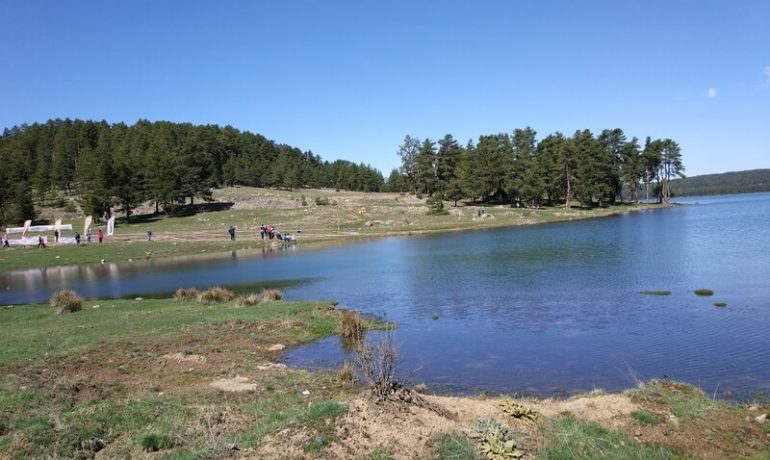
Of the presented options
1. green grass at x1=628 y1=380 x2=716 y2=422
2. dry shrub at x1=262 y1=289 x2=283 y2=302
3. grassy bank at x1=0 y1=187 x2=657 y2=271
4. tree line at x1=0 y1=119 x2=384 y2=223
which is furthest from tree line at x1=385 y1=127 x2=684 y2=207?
green grass at x1=628 y1=380 x2=716 y2=422

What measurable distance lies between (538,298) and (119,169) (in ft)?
292

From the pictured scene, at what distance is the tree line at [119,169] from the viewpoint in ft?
325

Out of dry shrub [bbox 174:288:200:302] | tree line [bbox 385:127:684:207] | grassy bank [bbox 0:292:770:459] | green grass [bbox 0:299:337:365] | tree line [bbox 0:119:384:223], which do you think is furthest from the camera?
tree line [bbox 385:127:684:207]

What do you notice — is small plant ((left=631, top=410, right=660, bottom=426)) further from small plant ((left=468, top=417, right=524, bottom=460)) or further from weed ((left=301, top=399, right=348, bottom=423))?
weed ((left=301, top=399, right=348, bottom=423))

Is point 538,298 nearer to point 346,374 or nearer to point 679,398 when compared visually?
point 346,374

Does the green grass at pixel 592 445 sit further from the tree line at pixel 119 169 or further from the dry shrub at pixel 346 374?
the tree line at pixel 119 169

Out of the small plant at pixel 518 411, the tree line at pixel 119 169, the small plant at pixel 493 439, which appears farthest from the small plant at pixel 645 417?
the tree line at pixel 119 169

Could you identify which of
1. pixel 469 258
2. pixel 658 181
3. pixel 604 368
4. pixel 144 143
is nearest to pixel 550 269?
pixel 469 258

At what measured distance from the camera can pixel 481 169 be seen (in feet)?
386

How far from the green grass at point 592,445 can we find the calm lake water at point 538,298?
502cm

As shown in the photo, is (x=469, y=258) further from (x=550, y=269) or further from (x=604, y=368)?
(x=604, y=368)

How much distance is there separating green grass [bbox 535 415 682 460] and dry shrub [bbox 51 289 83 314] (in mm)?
27495

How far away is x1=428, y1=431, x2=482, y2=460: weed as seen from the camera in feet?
31.1

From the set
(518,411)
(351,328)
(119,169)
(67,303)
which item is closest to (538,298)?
(351,328)
